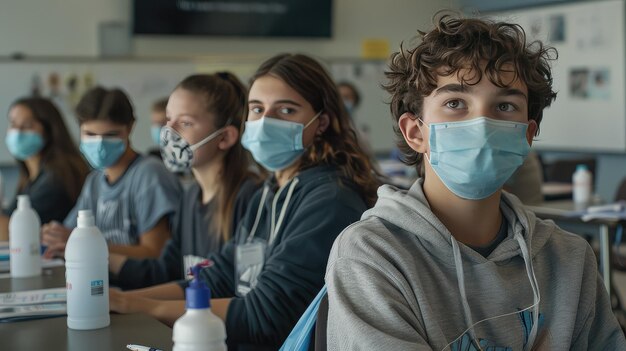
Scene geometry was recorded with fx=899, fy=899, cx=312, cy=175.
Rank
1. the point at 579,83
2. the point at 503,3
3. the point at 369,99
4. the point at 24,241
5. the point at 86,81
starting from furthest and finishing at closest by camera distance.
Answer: the point at 369,99 → the point at 503,3 → the point at 579,83 → the point at 86,81 → the point at 24,241

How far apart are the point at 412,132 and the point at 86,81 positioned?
20.2ft

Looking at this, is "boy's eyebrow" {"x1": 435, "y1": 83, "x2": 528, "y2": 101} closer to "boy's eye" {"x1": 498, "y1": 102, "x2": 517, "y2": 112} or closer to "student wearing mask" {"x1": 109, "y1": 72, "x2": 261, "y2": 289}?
"boy's eye" {"x1": 498, "y1": 102, "x2": 517, "y2": 112}

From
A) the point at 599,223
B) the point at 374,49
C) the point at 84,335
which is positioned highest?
the point at 374,49

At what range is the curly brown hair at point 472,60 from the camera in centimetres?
170

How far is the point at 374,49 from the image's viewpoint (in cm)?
882

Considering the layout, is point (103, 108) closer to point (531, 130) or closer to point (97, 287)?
point (97, 287)

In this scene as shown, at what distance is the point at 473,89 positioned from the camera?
5.54 ft

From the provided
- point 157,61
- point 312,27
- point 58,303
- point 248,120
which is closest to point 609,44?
point 312,27

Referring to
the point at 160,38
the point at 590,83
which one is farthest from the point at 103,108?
the point at 590,83

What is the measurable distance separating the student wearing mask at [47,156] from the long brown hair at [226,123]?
60.4 inches

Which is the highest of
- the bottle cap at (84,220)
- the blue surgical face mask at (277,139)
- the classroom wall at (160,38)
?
the classroom wall at (160,38)

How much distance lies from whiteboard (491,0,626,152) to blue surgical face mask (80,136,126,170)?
14.6 feet

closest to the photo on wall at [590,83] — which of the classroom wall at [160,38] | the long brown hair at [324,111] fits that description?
the classroom wall at [160,38]

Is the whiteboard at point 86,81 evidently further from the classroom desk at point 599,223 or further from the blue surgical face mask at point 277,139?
the blue surgical face mask at point 277,139
